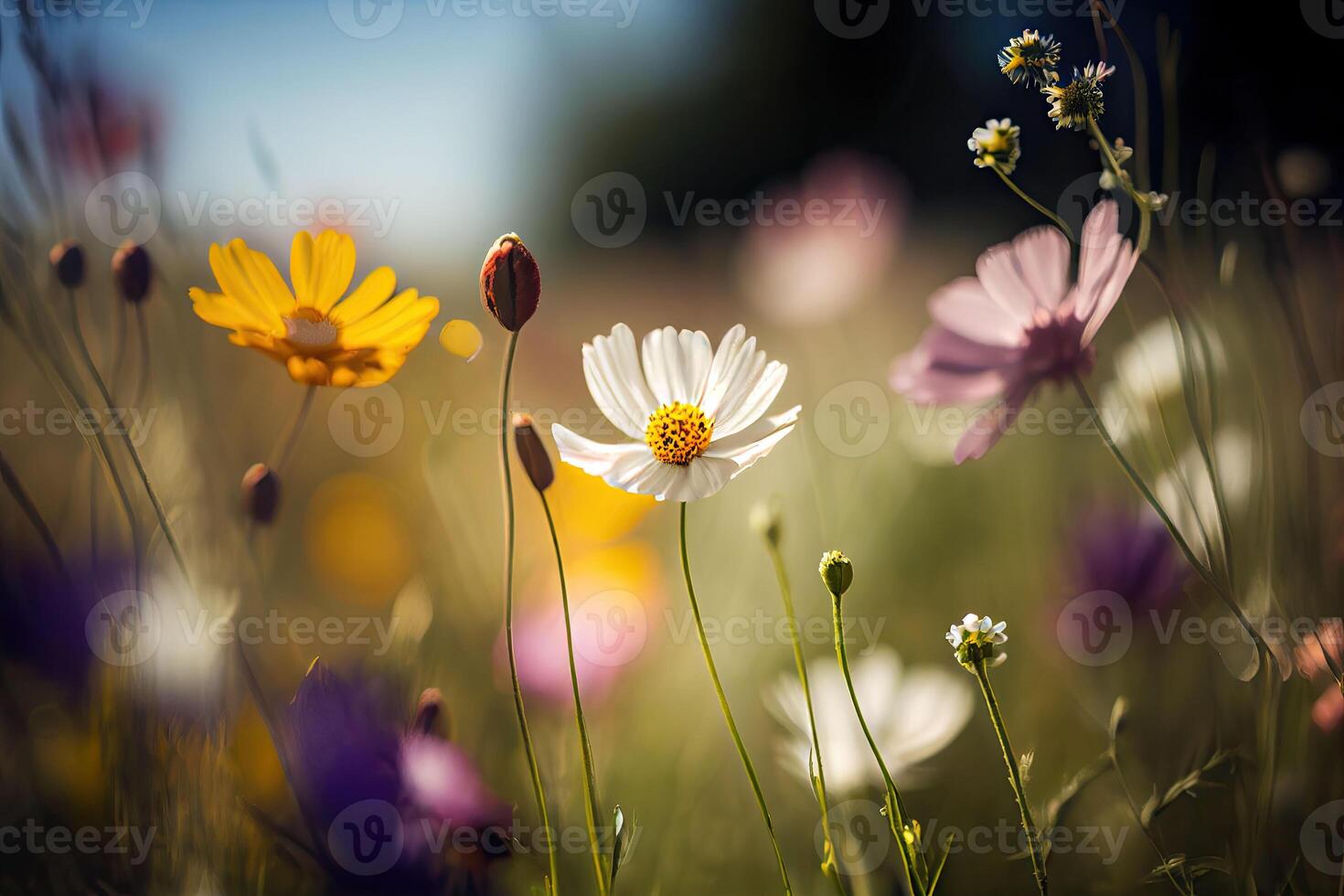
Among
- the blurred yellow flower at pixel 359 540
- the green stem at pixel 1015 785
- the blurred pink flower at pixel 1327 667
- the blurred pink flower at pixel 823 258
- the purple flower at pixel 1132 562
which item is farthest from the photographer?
the blurred pink flower at pixel 823 258

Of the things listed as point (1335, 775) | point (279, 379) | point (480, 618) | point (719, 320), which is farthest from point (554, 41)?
point (1335, 775)

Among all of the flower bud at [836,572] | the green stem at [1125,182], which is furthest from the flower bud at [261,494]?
the green stem at [1125,182]

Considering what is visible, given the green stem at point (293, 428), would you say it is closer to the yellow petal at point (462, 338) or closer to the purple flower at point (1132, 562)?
the yellow petal at point (462, 338)

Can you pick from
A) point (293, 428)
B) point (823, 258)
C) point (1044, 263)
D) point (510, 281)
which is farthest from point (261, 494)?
point (823, 258)

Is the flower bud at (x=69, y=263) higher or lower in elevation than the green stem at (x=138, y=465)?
higher

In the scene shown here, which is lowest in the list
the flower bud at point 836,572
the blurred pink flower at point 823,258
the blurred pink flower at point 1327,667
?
the blurred pink flower at point 1327,667

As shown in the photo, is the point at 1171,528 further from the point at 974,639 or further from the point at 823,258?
the point at 823,258

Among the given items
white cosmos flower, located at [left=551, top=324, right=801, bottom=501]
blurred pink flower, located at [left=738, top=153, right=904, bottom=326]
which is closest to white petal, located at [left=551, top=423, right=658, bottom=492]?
white cosmos flower, located at [left=551, top=324, right=801, bottom=501]
